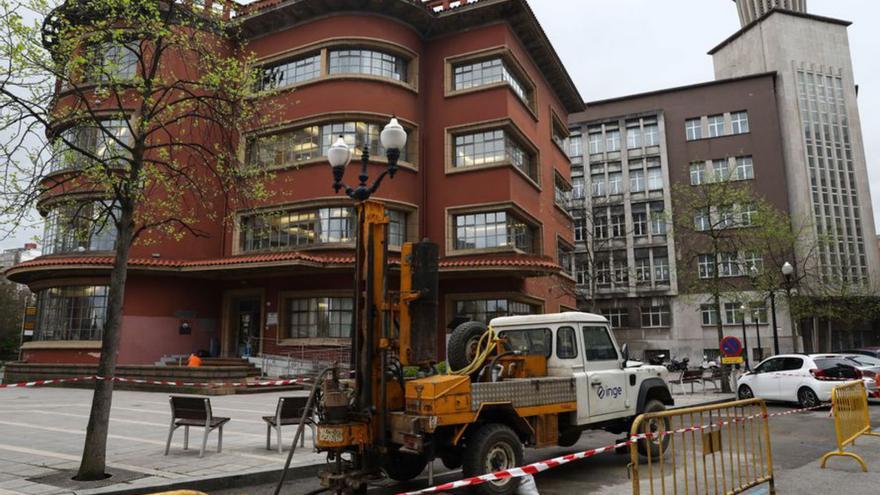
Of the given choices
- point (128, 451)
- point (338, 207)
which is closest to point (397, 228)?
point (338, 207)

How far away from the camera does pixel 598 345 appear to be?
9.02 m

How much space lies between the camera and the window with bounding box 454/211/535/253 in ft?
78.8

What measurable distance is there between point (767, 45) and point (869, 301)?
22810 millimetres

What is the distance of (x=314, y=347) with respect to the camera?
23.3 m

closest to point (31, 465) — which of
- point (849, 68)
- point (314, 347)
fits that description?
point (314, 347)

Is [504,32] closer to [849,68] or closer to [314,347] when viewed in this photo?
[314,347]

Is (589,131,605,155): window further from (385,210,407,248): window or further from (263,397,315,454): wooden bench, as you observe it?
(263,397,315,454): wooden bench

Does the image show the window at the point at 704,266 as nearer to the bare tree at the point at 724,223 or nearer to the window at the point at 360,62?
the bare tree at the point at 724,223

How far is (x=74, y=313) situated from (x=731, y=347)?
83.4ft

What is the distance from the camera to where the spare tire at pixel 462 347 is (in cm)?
848

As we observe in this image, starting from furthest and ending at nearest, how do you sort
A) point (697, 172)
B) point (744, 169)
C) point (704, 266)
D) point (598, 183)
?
point (598, 183) → point (697, 172) → point (744, 169) → point (704, 266)

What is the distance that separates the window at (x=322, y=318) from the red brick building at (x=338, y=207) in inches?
2.3

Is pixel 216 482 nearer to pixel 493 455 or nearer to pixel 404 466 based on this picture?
pixel 404 466

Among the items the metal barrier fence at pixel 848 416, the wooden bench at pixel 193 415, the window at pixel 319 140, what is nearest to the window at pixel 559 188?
the window at pixel 319 140
